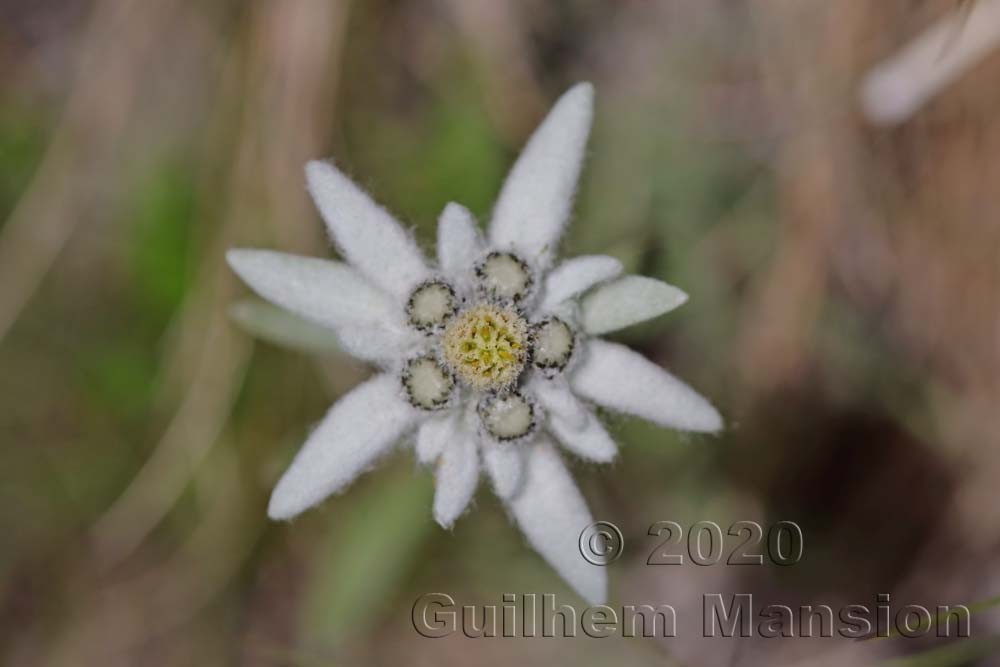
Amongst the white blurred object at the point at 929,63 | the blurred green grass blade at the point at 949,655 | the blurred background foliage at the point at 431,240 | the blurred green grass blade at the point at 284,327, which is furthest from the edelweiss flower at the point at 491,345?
the white blurred object at the point at 929,63

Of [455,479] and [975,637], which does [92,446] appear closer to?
[455,479]

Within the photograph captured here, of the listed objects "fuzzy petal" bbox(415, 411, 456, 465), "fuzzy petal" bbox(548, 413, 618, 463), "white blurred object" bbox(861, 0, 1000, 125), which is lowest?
"fuzzy petal" bbox(415, 411, 456, 465)

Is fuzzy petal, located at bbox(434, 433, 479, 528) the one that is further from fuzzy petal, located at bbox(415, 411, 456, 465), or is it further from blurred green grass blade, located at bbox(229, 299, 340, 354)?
blurred green grass blade, located at bbox(229, 299, 340, 354)

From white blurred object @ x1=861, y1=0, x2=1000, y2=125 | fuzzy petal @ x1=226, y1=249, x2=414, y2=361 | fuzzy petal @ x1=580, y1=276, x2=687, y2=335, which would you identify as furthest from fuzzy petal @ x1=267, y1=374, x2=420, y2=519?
white blurred object @ x1=861, y1=0, x2=1000, y2=125

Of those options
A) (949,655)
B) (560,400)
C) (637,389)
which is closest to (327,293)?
(560,400)

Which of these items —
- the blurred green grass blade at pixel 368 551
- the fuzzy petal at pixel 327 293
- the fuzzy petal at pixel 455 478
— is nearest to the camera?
the fuzzy petal at pixel 455 478

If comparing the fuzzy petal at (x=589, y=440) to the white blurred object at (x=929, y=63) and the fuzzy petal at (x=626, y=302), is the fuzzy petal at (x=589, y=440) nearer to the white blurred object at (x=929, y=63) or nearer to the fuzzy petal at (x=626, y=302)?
the fuzzy petal at (x=626, y=302)
